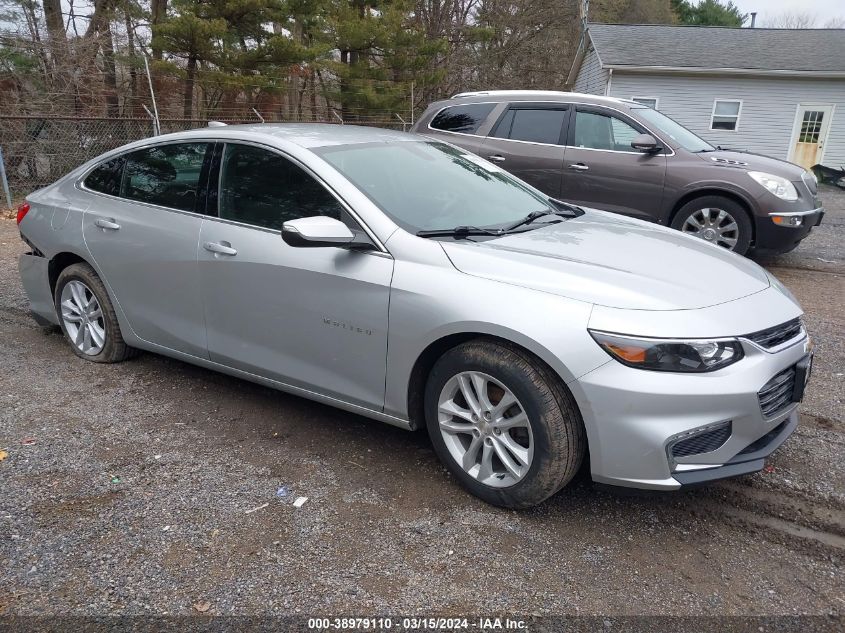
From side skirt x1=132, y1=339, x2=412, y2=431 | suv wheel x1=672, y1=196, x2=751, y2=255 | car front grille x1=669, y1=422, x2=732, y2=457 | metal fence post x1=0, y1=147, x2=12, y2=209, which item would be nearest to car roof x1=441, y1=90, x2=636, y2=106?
suv wheel x1=672, y1=196, x2=751, y2=255

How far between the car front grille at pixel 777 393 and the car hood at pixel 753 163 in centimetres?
468

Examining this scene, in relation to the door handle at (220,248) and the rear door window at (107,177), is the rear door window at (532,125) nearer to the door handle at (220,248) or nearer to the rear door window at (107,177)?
the rear door window at (107,177)

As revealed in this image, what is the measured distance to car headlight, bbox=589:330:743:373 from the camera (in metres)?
2.53

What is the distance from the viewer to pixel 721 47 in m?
20.9

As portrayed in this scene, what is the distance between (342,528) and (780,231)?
19.0ft

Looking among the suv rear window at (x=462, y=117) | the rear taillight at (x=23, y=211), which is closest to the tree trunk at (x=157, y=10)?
the suv rear window at (x=462, y=117)

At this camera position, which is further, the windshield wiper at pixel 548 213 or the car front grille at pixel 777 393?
the windshield wiper at pixel 548 213

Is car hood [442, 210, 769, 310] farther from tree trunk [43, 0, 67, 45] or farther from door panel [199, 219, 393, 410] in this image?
tree trunk [43, 0, 67, 45]

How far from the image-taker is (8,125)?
11.3 m

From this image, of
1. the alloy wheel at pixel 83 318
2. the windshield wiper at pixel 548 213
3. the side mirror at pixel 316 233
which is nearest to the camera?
the side mirror at pixel 316 233

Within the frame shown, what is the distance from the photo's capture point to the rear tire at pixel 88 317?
4383 mm

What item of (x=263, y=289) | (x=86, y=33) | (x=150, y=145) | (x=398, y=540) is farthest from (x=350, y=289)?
(x=86, y=33)

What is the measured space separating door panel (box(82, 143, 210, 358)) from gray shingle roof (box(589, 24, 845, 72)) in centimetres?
1844

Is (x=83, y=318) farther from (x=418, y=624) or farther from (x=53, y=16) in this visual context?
(x=53, y=16)
